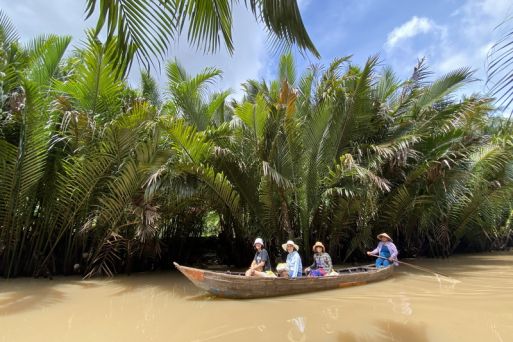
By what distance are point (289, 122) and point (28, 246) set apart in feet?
21.4

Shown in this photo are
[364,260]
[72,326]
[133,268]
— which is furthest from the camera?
[364,260]

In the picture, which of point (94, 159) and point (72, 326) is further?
point (94, 159)

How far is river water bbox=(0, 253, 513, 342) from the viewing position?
5.51 meters

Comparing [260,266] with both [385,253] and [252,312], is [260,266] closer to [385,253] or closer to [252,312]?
[252,312]

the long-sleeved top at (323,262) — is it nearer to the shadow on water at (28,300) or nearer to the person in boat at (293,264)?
the person in boat at (293,264)

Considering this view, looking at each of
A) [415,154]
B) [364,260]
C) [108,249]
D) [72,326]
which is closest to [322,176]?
[415,154]

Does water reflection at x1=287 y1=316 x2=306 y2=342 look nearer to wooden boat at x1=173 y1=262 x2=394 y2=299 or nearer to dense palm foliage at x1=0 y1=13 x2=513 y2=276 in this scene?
wooden boat at x1=173 y1=262 x2=394 y2=299

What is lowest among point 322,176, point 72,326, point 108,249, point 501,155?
point 72,326

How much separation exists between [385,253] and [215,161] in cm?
498

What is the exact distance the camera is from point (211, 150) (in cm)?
912

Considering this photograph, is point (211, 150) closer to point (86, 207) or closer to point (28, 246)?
point (86, 207)

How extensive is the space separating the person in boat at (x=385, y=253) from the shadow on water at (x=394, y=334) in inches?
180

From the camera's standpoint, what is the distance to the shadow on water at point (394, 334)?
17.1 feet

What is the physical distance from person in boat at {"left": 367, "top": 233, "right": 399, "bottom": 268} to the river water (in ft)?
2.67
